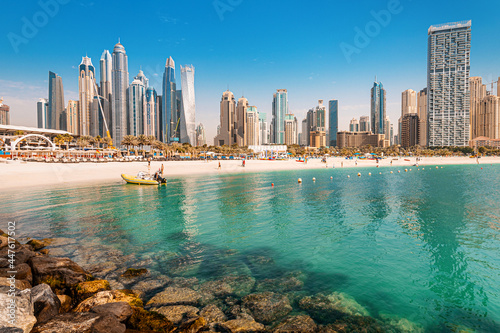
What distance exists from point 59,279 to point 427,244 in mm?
17171

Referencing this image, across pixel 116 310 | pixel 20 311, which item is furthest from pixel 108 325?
pixel 20 311

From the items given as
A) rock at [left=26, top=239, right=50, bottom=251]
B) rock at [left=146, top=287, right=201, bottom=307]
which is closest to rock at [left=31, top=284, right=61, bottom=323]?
rock at [left=146, top=287, right=201, bottom=307]

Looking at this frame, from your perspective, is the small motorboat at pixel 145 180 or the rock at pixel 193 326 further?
the small motorboat at pixel 145 180

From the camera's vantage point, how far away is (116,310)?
714cm

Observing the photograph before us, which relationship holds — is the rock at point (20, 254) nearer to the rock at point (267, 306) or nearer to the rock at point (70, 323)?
the rock at point (70, 323)

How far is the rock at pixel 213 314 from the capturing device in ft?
25.3

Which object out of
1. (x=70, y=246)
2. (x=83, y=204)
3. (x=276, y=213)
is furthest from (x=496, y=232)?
(x=83, y=204)

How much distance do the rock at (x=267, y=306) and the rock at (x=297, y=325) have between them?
1.32 ft

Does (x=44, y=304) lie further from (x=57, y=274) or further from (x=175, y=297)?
(x=175, y=297)

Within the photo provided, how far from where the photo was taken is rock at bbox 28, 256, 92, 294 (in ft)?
29.2

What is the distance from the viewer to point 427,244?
1497 cm

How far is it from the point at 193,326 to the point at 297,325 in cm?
286

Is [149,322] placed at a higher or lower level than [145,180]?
lower

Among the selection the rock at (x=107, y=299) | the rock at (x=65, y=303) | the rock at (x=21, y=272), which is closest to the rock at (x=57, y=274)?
the rock at (x=21, y=272)
